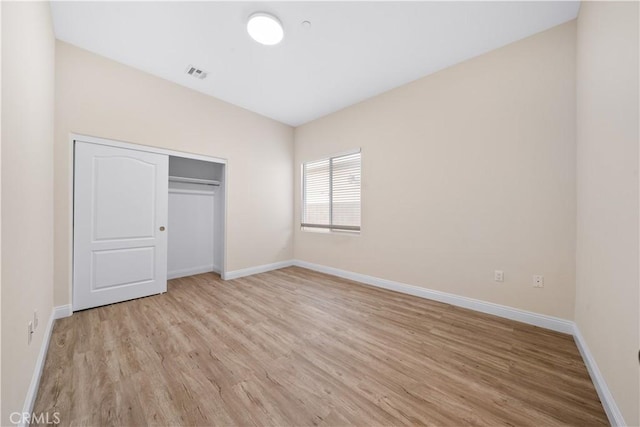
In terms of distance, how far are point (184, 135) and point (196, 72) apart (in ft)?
2.91

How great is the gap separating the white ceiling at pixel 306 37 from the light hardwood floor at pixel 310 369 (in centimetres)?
298

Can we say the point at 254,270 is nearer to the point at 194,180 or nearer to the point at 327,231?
the point at 327,231

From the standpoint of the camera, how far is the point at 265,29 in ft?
7.66

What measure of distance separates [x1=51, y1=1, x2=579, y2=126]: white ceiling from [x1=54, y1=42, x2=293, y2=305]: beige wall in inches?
10.2

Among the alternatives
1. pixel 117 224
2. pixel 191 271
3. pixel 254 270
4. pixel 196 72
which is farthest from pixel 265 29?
pixel 191 271

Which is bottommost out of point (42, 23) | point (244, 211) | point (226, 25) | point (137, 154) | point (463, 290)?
point (463, 290)

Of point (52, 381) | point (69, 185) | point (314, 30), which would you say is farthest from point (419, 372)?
point (69, 185)

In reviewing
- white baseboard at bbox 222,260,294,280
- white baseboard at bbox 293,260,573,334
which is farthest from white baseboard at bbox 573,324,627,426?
white baseboard at bbox 222,260,294,280

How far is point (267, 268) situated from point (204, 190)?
6.22 feet

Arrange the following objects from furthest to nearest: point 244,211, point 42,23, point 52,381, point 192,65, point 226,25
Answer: point 244,211, point 192,65, point 226,25, point 42,23, point 52,381

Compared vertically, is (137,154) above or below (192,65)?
below

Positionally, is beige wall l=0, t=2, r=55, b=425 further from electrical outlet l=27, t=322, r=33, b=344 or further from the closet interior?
the closet interior

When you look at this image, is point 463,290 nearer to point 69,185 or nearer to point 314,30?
point 314,30

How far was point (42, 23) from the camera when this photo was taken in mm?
1892
